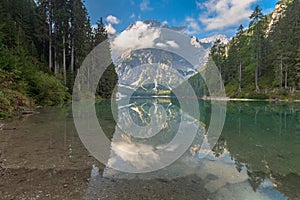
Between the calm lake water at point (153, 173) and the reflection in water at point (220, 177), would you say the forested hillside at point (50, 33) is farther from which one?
the reflection in water at point (220, 177)

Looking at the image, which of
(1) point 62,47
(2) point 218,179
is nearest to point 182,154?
(2) point 218,179

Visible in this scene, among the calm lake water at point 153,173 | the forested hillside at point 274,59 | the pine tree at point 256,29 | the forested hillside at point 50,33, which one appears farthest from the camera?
the pine tree at point 256,29

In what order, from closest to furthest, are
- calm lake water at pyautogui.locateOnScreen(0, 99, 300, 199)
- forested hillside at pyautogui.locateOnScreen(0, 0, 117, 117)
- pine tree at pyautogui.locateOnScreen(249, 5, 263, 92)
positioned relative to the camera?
calm lake water at pyautogui.locateOnScreen(0, 99, 300, 199) < forested hillside at pyautogui.locateOnScreen(0, 0, 117, 117) < pine tree at pyautogui.locateOnScreen(249, 5, 263, 92)

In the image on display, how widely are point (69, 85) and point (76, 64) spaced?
6.87m

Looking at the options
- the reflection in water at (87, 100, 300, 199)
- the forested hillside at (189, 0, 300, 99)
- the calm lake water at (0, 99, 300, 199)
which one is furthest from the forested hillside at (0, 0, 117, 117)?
the forested hillside at (189, 0, 300, 99)

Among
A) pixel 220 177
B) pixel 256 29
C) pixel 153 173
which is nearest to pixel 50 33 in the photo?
pixel 153 173

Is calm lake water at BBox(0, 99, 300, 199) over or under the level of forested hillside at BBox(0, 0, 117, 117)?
under

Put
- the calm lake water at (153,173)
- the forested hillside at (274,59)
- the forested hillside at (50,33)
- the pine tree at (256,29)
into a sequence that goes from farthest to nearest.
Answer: the pine tree at (256,29) → the forested hillside at (274,59) → the forested hillside at (50,33) → the calm lake water at (153,173)

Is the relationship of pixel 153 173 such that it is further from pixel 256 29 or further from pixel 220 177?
pixel 256 29

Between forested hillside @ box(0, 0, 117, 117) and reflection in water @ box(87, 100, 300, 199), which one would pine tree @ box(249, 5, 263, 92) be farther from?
reflection in water @ box(87, 100, 300, 199)

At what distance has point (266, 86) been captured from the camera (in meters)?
41.2

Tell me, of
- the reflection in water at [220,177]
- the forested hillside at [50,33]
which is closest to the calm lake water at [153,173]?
the reflection in water at [220,177]

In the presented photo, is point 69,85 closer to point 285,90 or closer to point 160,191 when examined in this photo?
point 160,191

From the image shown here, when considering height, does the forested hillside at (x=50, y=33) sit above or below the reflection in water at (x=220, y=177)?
above
